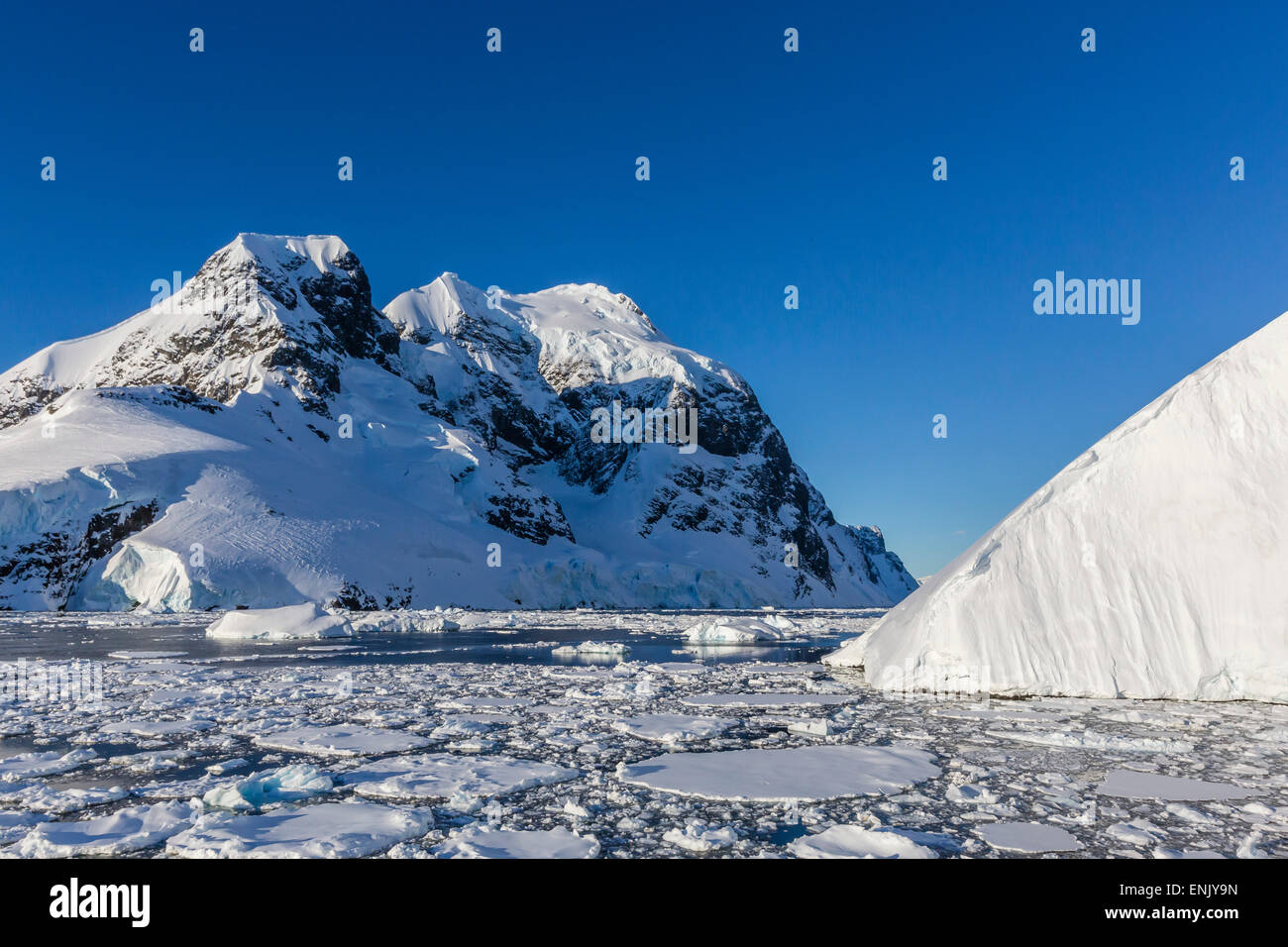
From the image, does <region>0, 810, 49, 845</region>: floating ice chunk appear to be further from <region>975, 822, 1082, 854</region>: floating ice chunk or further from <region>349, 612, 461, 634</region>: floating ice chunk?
<region>349, 612, 461, 634</region>: floating ice chunk

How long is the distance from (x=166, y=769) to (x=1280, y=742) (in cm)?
1304

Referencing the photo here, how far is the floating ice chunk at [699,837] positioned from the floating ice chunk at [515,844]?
2.04 feet

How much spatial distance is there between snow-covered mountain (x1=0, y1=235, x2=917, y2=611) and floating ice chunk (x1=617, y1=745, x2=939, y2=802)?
54.9m

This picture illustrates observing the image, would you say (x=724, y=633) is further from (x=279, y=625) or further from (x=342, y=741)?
(x=342, y=741)

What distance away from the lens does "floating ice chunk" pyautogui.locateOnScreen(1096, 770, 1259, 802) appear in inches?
286

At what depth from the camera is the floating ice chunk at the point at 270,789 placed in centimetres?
695

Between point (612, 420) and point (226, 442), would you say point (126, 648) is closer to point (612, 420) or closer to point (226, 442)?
point (226, 442)

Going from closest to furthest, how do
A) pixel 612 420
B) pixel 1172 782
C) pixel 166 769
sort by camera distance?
pixel 1172 782
pixel 166 769
pixel 612 420

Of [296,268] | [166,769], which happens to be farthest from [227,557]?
[296,268]

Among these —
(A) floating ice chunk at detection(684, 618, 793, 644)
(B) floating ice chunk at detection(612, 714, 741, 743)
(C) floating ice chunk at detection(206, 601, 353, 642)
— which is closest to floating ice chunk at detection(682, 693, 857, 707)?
(B) floating ice chunk at detection(612, 714, 741, 743)

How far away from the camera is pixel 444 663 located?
21891 millimetres

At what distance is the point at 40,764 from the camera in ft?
28.3

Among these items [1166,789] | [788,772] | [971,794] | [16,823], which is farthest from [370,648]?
[1166,789]
